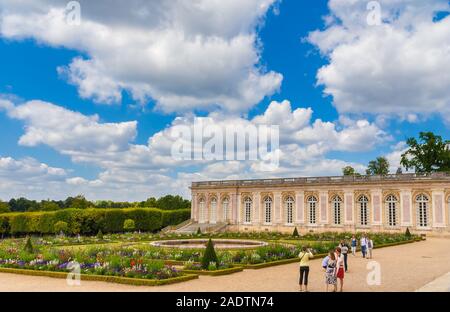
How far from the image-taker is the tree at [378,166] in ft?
205

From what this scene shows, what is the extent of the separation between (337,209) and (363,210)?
99.6 inches

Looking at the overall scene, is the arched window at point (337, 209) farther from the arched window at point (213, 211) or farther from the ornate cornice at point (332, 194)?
the arched window at point (213, 211)

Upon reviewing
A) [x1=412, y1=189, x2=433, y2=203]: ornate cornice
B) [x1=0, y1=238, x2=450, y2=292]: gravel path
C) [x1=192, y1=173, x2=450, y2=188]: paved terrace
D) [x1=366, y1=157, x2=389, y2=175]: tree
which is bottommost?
[x1=0, y1=238, x2=450, y2=292]: gravel path

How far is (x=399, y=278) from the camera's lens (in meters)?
13.7

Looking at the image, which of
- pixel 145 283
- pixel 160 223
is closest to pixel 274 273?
pixel 145 283

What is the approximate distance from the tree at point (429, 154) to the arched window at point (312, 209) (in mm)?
14622

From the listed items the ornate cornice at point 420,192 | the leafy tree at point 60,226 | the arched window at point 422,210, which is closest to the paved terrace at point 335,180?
the ornate cornice at point 420,192

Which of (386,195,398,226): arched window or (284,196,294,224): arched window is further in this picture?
(284,196,294,224): arched window

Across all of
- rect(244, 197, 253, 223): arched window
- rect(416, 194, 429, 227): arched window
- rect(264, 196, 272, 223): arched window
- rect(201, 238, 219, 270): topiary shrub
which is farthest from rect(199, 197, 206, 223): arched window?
rect(201, 238, 219, 270): topiary shrub

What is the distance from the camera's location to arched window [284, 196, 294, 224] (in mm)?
44875

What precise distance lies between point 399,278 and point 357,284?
183cm

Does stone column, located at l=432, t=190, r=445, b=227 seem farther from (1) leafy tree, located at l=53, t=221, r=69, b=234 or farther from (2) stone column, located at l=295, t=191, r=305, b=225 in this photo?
(1) leafy tree, located at l=53, t=221, r=69, b=234

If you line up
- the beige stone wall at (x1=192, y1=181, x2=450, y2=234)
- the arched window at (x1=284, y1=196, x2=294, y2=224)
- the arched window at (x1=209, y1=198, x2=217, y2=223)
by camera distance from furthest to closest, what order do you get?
the arched window at (x1=209, y1=198, x2=217, y2=223), the arched window at (x1=284, y1=196, x2=294, y2=224), the beige stone wall at (x1=192, y1=181, x2=450, y2=234)

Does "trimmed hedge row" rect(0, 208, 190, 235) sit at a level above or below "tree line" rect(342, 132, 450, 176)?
below
